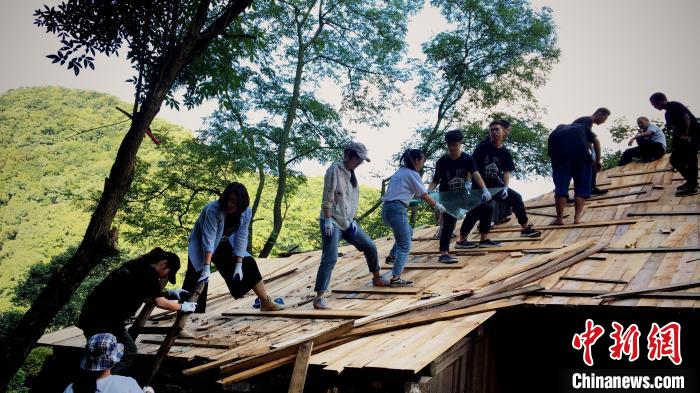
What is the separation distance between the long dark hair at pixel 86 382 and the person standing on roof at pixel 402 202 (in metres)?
3.24

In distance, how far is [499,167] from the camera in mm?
6836

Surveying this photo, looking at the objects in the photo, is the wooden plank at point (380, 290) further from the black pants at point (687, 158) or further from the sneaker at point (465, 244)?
the black pants at point (687, 158)

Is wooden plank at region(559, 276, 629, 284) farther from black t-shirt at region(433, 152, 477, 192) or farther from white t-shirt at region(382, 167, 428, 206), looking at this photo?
black t-shirt at region(433, 152, 477, 192)

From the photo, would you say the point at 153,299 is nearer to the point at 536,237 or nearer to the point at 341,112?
the point at 536,237

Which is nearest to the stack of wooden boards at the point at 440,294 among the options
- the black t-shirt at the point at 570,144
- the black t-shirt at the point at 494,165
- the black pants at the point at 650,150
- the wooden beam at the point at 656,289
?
the wooden beam at the point at 656,289

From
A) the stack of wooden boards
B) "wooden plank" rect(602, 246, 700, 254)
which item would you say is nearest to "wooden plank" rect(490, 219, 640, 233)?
the stack of wooden boards

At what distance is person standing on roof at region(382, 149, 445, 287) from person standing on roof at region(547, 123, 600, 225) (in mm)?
2742

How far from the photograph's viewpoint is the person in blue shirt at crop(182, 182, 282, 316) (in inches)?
184

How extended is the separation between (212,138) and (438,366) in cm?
1515

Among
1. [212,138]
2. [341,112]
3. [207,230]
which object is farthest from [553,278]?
[341,112]

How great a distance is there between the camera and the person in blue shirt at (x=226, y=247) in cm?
→ 468

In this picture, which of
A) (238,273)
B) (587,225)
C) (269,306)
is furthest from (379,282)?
(587,225)

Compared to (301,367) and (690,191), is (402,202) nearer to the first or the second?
(301,367)

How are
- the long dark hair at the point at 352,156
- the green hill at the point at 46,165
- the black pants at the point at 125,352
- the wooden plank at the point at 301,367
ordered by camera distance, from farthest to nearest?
1. the green hill at the point at 46,165
2. the long dark hair at the point at 352,156
3. the black pants at the point at 125,352
4. the wooden plank at the point at 301,367
